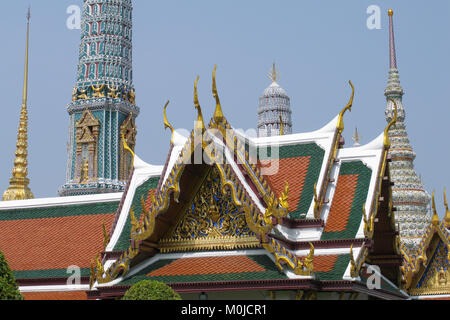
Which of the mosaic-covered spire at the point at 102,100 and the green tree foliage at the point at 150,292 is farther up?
the mosaic-covered spire at the point at 102,100

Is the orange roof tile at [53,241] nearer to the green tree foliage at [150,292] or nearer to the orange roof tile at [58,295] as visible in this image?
the orange roof tile at [58,295]

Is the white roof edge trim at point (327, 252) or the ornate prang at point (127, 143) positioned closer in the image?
the white roof edge trim at point (327, 252)

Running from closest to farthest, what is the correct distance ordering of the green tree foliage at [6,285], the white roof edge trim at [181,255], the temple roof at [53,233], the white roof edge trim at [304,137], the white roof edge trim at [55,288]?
1. the green tree foliage at [6,285]
2. the white roof edge trim at [181,255]
3. the white roof edge trim at [304,137]
4. the white roof edge trim at [55,288]
5. the temple roof at [53,233]

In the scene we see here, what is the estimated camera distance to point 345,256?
15.2m

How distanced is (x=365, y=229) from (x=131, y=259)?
399 cm

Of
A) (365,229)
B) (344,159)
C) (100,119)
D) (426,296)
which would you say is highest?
(100,119)

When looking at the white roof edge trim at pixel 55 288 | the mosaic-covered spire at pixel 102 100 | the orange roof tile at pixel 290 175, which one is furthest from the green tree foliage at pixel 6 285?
the mosaic-covered spire at pixel 102 100

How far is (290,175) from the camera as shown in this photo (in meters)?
17.1

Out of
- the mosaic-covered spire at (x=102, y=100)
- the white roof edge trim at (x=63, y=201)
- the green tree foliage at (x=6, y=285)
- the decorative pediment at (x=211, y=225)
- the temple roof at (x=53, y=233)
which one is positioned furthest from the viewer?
the mosaic-covered spire at (x=102, y=100)

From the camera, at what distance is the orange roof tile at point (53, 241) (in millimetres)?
18938

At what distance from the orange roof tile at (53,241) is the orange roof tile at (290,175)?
13.7 feet

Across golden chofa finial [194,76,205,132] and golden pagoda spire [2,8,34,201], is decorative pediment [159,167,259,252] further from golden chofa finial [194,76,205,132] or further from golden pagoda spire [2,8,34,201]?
golden pagoda spire [2,8,34,201]
